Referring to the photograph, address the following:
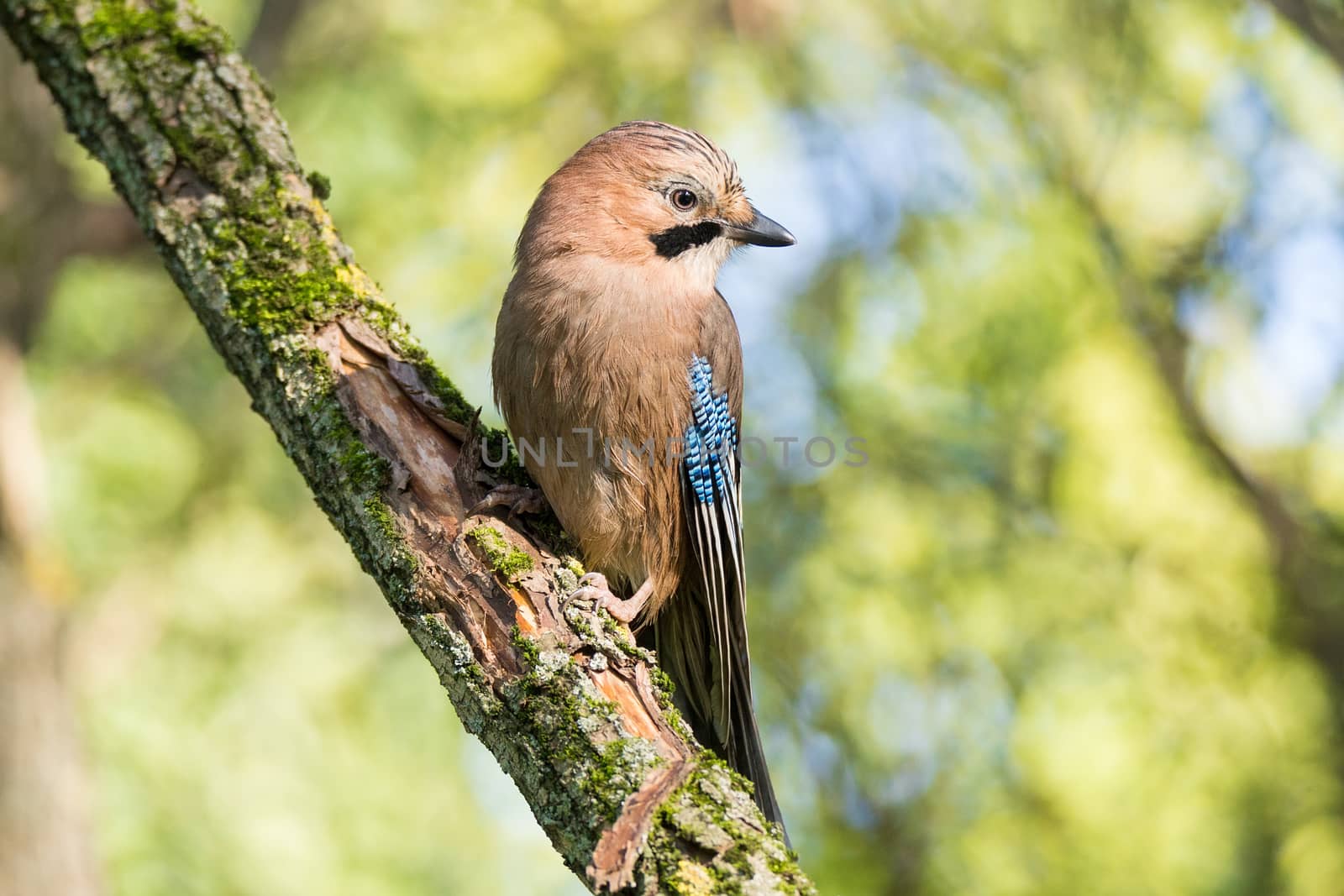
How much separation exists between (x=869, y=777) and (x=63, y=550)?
827cm

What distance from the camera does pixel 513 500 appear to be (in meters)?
3.92

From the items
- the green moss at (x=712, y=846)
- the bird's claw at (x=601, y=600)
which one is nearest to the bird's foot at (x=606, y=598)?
the bird's claw at (x=601, y=600)

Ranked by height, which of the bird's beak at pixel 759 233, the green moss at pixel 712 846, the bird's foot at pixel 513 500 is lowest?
the green moss at pixel 712 846

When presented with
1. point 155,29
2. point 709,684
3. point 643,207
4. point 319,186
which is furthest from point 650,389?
point 155,29

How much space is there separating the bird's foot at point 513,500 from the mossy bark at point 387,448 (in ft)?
0.22

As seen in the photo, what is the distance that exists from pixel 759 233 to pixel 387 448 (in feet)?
5.82

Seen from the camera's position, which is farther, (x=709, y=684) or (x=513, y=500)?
(x=709, y=684)

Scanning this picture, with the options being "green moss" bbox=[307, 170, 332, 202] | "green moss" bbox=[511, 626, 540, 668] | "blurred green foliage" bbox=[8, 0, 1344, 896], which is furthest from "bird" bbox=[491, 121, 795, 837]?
"blurred green foliage" bbox=[8, 0, 1344, 896]

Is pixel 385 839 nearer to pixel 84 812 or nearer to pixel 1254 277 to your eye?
pixel 84 812

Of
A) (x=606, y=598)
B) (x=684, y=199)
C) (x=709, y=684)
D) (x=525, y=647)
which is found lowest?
(x=525, y=647)

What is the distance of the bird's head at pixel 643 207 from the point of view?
173 inches

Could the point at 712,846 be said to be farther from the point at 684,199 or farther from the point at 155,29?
the point at 155,29

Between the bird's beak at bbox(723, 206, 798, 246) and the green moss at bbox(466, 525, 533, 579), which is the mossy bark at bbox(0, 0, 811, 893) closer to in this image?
the green moss at bbox(466, 525, 533, 579)

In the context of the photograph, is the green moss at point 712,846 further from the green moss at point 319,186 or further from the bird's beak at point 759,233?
the green moss at point 319,186
